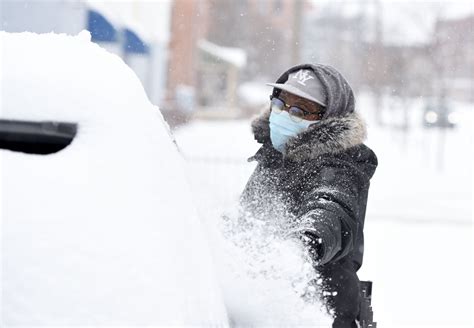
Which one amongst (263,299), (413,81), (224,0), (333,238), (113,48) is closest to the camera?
(263,299)

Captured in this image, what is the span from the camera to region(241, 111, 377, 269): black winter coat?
2559 mm

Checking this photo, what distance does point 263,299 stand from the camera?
2053mm

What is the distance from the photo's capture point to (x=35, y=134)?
1673 millimetres

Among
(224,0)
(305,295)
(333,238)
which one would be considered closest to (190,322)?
(305,295)

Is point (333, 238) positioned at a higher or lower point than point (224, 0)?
higher

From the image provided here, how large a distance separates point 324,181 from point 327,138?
7.4 inches

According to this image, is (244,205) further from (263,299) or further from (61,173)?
(61,173)

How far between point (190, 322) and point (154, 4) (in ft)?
75.2

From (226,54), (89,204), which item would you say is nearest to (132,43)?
(89,204)

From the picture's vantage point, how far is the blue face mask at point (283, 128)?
2.93 metres

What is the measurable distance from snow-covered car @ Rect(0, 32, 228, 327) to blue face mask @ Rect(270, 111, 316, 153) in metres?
1.13

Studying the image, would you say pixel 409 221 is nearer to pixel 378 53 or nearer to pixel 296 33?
pixel 296 33

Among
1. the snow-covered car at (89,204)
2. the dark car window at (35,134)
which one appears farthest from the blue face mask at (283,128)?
the dark car window at (35,134)

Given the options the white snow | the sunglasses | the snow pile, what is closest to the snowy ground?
the snow pile
